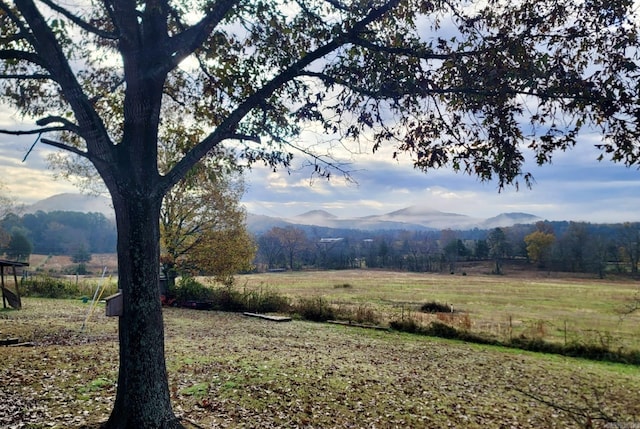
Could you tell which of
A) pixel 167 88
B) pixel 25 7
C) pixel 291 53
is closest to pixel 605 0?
pixel 291 53

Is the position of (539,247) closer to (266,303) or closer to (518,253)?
(518,253)

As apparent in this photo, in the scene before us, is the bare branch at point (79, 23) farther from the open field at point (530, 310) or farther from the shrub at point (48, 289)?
the shrub at point (48, 289)

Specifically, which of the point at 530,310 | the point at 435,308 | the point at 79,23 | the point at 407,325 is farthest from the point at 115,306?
the point at 530,310

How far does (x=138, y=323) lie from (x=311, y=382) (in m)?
5.57

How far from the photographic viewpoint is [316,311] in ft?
80.5

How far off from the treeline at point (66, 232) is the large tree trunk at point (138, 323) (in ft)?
321

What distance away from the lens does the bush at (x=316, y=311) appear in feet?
79.9

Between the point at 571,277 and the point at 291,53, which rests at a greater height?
the point at 291,53

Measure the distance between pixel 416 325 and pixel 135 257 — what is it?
19421 mm

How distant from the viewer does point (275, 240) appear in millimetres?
116688

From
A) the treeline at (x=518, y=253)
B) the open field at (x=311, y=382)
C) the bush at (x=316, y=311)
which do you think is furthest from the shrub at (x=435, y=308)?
the treeline at (x=518, y=253)

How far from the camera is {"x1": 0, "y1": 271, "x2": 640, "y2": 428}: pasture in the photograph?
24.1ft

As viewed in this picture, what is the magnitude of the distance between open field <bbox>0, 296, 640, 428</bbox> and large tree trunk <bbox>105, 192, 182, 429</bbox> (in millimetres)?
1261

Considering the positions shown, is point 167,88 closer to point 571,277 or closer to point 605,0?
point 605,0
